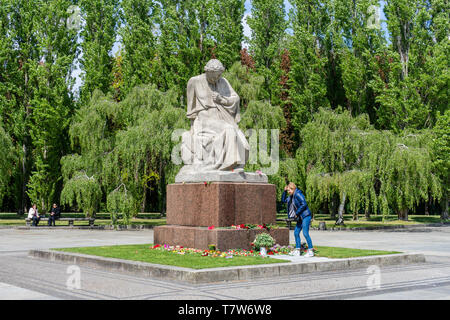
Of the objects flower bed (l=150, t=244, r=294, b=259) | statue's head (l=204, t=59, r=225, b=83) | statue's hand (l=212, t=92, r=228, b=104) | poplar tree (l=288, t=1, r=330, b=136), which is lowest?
flower bed (l=150, t=244, r=294, b=259)

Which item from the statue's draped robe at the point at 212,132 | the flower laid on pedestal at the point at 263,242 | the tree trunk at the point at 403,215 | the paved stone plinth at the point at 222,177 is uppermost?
the statue's draped robe at the point at 212,132

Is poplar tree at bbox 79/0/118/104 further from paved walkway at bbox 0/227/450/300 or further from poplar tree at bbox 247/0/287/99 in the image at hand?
paved walkway at bbox 0/227/450/300

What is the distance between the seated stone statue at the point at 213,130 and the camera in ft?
38.2

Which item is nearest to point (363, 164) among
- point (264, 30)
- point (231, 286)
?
point (264, 30)

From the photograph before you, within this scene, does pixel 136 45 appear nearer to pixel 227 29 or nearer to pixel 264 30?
pixel 227 29

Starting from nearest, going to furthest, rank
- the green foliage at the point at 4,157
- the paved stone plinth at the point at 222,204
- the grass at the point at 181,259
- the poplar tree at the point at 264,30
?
the grass at the point at 181,259 → the paved stone plinth at the point at 222,204 → the green foliage at the point at 4,157 → the poplar tree at the point at 264,30

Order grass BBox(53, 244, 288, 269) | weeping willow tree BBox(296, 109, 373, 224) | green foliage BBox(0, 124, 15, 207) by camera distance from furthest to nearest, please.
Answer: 1. green foliage BBox(0, 124, 15, 207)
2. weeping willow tree BBox(296, 109, 373, 224)
3. grass BBox(53, 244, 288, 269)

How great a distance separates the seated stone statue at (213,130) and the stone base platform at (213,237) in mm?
1430

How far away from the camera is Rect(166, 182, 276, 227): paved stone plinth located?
10914mm

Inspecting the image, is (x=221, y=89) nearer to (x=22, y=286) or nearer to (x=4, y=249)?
(x=22, y=286)

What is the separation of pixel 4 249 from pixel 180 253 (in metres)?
6.67

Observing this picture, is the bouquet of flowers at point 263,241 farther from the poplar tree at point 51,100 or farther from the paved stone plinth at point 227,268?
the poplar tree at point 51,100

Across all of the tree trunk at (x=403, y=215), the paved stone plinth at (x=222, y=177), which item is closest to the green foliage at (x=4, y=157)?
the paved stone plinth at (x=222, y=177)

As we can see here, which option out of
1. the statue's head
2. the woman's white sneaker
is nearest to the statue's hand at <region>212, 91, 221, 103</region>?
the statue's head
